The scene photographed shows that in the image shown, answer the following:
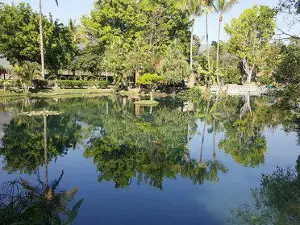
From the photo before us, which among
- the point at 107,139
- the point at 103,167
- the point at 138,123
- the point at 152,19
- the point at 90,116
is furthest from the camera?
the point at 152,19

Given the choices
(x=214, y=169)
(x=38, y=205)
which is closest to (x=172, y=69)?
(x=214, y=169)

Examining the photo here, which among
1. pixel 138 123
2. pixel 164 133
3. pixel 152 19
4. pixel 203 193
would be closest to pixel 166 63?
pixel 152 19

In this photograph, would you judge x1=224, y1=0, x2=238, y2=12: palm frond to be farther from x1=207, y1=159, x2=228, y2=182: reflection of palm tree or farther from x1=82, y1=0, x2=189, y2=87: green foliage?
x1=207, y1=159, x2=228, y2=182: reflection of palm tree

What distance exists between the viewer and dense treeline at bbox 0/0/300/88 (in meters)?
44.5

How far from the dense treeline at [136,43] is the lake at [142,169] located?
53.7 ft

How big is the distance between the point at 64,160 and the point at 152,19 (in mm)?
44905

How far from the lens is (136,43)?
161 ft

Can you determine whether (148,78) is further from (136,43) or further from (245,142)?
(245,142)

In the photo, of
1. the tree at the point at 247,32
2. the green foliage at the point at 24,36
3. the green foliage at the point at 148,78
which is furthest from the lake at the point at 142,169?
the tree at the point at 247,32

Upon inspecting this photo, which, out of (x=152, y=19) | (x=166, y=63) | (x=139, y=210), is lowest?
(x=139, y=210)

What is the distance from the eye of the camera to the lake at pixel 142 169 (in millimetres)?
8469

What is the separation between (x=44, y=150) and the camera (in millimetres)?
14891

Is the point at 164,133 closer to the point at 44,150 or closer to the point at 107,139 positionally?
the point at 107,139

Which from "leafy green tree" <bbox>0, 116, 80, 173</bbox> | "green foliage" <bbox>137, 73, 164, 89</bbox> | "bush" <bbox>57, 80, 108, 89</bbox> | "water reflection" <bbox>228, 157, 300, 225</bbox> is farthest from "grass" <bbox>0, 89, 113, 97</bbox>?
"water reflection" <bbox>228, 157, 300, 225</bbox>
